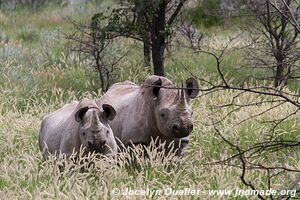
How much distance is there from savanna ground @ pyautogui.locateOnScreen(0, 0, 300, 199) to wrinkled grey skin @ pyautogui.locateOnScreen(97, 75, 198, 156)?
24cm

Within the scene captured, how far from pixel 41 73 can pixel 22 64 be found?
99 centimetres

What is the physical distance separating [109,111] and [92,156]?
644 mm

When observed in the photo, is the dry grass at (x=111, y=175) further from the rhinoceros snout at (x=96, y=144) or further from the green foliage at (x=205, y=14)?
the green foliage at (x=205, y=14)

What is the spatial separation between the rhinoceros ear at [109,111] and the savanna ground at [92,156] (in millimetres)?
520

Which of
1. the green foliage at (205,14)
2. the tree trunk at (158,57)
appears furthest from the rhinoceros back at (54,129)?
the green foliage at (205,14)

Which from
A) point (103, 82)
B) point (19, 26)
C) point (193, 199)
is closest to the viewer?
point (193, 199)

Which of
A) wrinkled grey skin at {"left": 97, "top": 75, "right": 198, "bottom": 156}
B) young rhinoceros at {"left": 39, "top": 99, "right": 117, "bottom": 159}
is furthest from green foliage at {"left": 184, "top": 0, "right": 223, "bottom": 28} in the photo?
young rhinoceros at {"left": 39, "top": 99, "right": 117, "bottom": 159}

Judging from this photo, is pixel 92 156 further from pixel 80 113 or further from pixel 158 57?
pixel 158 57

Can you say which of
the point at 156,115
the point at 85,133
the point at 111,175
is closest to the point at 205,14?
the point at 156,115

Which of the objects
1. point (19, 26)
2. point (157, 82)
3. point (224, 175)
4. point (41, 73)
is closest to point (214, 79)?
point (41, 73)

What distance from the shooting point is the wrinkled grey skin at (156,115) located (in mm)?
6754

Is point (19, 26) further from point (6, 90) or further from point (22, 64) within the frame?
point (6, 90)

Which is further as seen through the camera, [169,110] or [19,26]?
[19,26]

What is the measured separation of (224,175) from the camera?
20.9 feet
